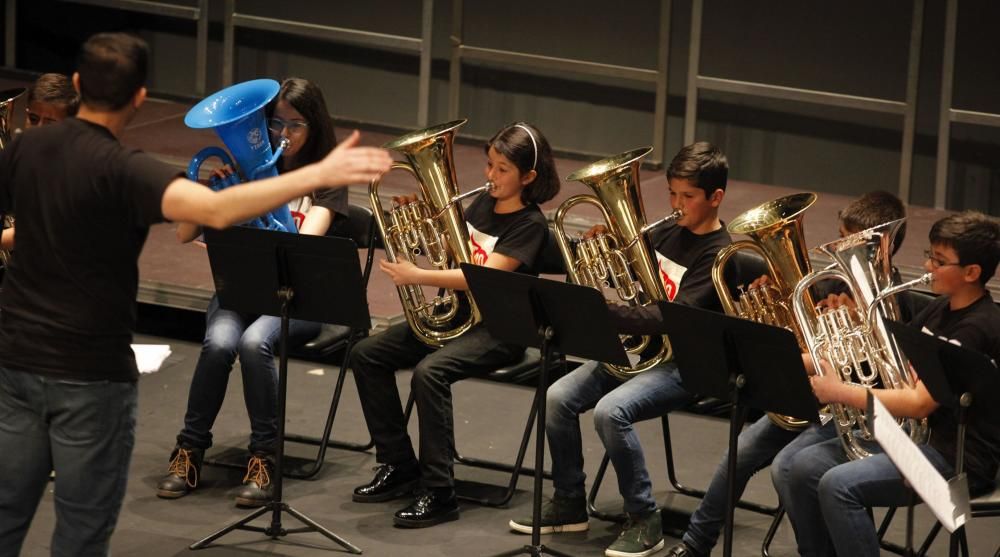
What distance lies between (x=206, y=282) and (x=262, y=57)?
131 inches

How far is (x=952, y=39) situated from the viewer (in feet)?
24.4

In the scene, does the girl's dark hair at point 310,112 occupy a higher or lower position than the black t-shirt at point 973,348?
higher


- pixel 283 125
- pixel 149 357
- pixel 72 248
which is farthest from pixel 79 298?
pixel 283 125

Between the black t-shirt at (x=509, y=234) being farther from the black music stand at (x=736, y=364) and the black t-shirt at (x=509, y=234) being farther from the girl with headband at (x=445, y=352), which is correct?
the black music stand at (x=736, y=364)

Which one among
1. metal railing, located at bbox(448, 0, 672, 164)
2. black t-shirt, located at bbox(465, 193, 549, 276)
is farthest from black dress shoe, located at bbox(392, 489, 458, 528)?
metal railing, located at bbox(448, 0, 672, 164)

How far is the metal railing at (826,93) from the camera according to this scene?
760 centimetres

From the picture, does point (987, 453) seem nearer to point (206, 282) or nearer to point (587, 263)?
point (587, 263)

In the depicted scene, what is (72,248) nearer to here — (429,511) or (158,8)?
(429,511)

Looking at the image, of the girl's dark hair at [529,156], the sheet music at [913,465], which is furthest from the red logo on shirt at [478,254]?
the sheet music at [913,465]

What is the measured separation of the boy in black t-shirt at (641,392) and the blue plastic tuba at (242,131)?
3.76 ft

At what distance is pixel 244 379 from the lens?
4.98 metres

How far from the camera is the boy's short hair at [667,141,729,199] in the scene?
4.47m

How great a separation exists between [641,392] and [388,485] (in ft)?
3.34

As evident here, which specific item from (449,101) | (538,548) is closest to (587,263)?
(538,548)
